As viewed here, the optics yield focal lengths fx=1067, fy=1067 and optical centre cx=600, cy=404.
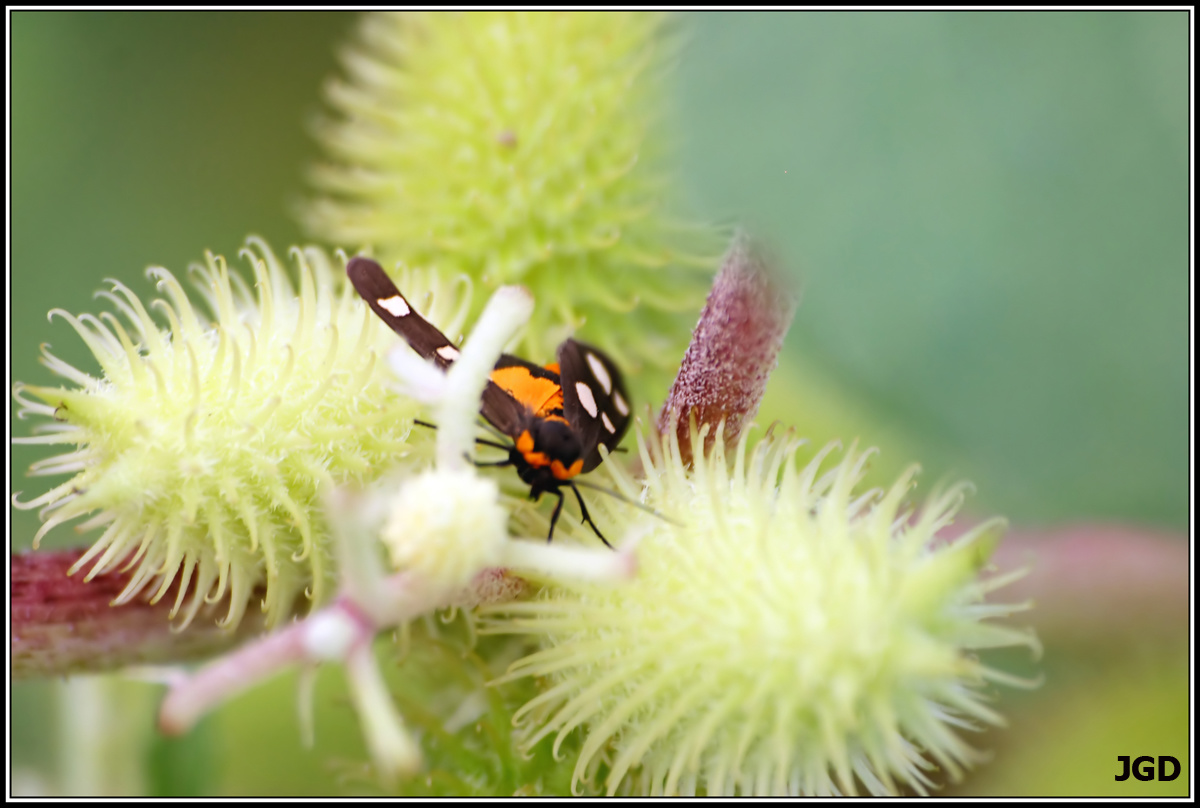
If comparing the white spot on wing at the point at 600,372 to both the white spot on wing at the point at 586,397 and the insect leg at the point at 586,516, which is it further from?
the insect leg at the point at 586,516

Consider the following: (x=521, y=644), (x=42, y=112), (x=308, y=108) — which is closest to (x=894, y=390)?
(x=521, y=644)

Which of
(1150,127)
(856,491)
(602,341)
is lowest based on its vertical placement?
(856,491)

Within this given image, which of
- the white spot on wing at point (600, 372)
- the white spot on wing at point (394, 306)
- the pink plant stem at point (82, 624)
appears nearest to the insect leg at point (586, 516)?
the white spot on wing at point (600, 372)

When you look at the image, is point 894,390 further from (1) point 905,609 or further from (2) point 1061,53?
(1) point 905,609

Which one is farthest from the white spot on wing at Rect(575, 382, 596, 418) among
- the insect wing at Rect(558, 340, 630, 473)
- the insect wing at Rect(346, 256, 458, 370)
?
the insect wing at Rect(346, 256, 458, 370)

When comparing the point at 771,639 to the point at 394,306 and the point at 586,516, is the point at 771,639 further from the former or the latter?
the point at 394,306

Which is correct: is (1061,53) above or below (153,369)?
above
